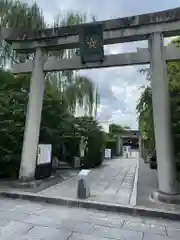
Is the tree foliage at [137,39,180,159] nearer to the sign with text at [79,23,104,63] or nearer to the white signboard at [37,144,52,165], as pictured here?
the sign with text at [79,23,104,63]

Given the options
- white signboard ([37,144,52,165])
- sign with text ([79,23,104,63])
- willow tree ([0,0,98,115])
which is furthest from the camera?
willow tree ([0,0,98,115])

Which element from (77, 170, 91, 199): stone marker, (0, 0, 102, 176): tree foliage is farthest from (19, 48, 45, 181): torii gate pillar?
(77, 170, 91, 199): stone marker

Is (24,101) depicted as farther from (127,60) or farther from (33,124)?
(127,60)

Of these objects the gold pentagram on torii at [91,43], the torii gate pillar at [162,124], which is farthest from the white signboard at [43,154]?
the torii gate pillar at [162,124]

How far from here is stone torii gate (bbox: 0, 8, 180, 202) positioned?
16.5 ft

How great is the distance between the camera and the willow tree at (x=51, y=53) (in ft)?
28.6

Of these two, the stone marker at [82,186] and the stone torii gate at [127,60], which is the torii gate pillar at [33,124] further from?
the stone marker at [82,186]

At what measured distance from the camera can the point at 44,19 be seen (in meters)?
9.41

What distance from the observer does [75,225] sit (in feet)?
11.7

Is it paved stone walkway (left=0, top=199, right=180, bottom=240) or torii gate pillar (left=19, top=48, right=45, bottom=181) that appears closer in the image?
paved stone walkway (left=0, top=199, right=180, bottom=240)

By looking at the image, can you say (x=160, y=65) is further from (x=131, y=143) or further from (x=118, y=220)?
(x=131, y=143)

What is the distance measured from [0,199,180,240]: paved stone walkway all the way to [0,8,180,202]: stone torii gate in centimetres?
136

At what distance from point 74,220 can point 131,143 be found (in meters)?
41.5

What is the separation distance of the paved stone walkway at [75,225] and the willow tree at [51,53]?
576 centimetres
